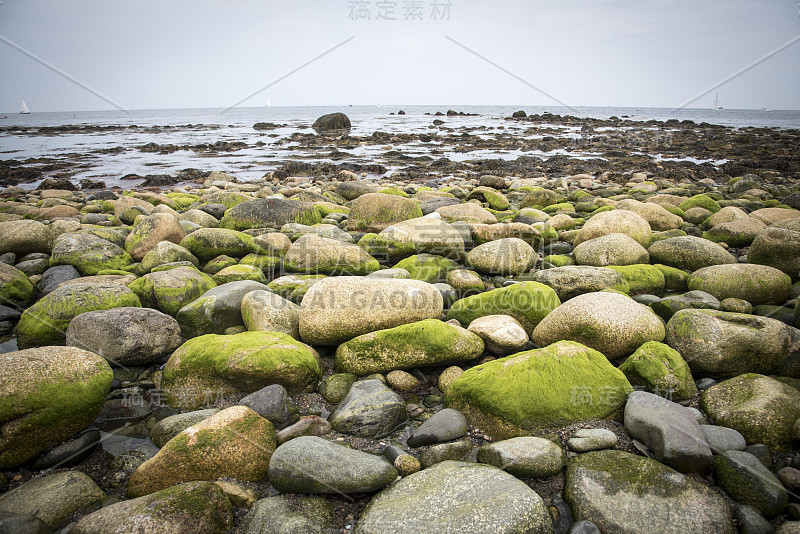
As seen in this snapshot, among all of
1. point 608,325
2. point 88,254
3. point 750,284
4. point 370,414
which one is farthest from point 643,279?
point 88,254

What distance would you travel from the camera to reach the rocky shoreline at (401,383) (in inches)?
97.8

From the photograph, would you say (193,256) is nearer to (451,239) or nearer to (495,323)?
(451,239)

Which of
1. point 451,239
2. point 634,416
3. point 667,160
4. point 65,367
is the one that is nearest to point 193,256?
point 65,367

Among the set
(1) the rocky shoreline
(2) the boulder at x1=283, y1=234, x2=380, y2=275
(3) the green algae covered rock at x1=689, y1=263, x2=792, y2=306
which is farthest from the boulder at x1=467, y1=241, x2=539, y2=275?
(3) the green algae covered rock at x1=689, y1=263, x2=792, y2=306

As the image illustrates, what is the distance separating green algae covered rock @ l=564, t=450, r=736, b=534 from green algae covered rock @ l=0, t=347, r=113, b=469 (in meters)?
3.57

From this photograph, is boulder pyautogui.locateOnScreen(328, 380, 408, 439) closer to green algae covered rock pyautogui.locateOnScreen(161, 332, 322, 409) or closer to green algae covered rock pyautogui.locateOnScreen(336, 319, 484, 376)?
green algae covered rock pyautogui.locateOnScreen(336, 319, 484, 376)

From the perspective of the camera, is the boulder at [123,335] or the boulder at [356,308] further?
the boulder at [356,308]

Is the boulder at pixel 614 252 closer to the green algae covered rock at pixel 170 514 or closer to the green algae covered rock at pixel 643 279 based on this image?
the green algae covered rock at pixel 643 279

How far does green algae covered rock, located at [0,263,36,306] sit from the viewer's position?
5180 mm

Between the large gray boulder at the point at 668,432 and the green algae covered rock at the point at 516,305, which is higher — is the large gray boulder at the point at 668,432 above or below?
below

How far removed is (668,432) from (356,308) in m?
2.79

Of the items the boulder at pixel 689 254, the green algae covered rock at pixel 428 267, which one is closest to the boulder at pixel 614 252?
the boulder at pixel 689 254

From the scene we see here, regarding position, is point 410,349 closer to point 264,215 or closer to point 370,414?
point 370,414

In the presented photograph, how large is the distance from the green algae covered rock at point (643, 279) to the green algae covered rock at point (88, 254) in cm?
708
